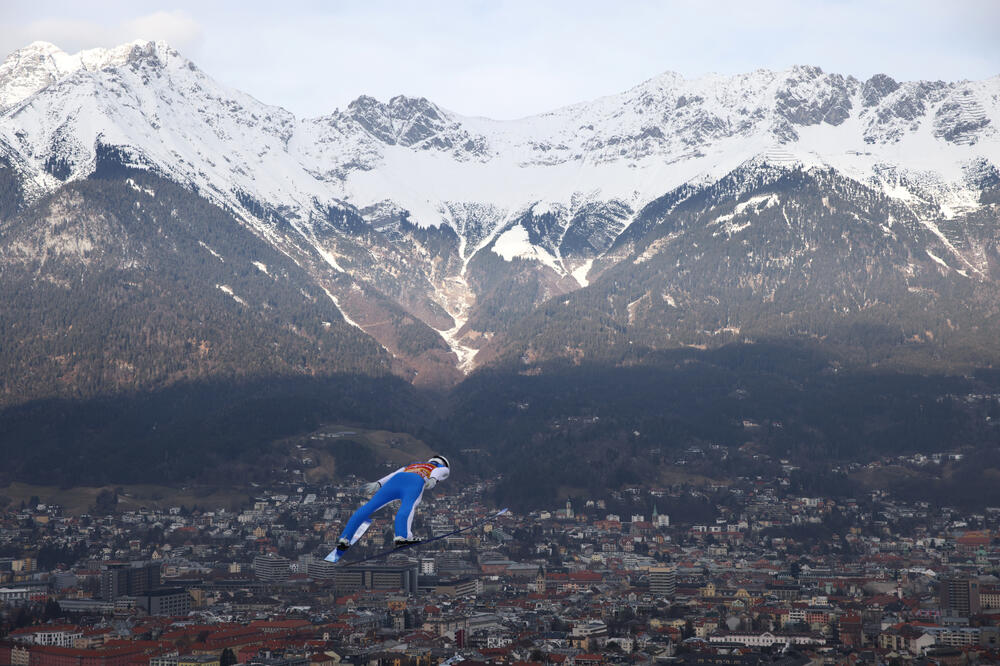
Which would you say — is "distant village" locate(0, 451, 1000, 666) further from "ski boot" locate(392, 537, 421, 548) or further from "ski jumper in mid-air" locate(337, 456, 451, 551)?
"ski boot" locate(392, 537, 421, 548)

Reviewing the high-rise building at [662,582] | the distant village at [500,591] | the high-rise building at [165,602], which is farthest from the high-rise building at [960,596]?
the high-rise building at [165,602]

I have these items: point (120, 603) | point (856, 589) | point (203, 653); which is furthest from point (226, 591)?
point (856, 589)

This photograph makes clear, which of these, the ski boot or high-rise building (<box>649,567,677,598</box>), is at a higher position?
the ski boot

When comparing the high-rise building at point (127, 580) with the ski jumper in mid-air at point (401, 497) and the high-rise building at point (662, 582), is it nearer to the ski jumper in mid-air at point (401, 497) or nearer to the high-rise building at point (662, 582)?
the high-rise building at point (662, 582)

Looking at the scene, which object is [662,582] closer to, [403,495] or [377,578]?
[377,578]

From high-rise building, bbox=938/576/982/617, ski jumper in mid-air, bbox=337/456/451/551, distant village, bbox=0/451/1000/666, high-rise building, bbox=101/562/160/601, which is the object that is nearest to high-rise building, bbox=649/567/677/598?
distant village, bbox=0/451/1000/666

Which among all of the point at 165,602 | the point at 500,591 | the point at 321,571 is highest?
the point at 321,571

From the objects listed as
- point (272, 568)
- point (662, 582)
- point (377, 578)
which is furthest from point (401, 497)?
point (272, 568)
